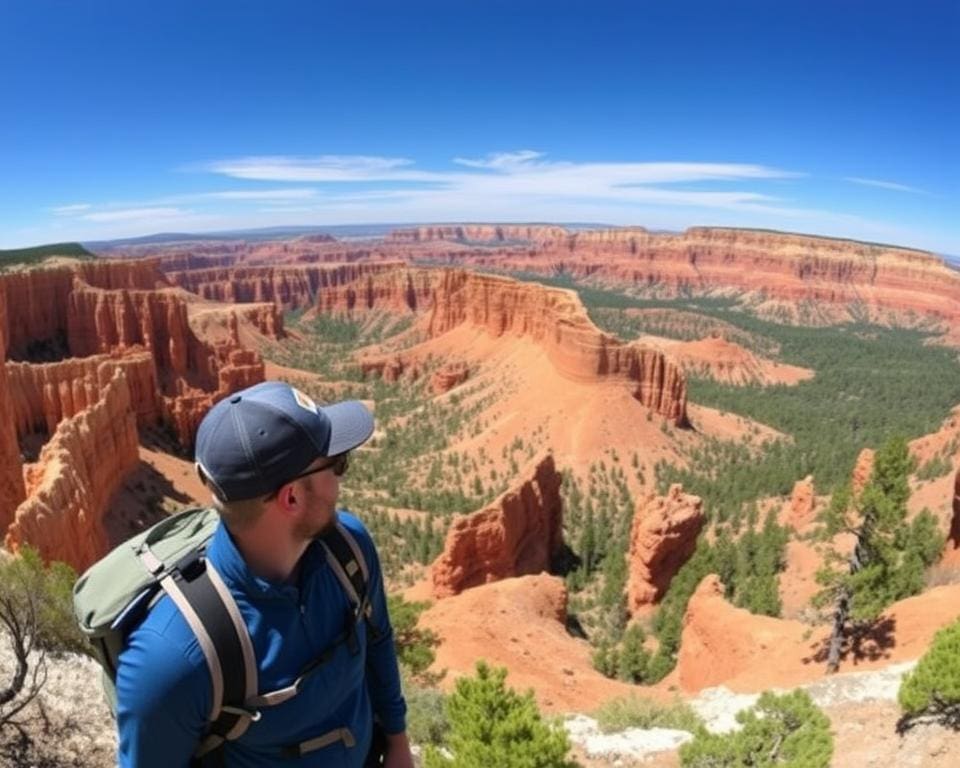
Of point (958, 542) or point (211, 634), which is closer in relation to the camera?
point (211, 634)

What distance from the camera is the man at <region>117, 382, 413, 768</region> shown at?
2.68m

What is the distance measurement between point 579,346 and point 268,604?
62192mm

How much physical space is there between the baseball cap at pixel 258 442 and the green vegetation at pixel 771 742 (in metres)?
10.1

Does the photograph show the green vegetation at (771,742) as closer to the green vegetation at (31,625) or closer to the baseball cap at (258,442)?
the green vegetation at (31,625)

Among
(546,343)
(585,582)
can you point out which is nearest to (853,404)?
(546,343)

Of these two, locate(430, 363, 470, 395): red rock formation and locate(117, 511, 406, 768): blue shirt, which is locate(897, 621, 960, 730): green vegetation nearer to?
locate(117, 511, 406, 768): blue shirt

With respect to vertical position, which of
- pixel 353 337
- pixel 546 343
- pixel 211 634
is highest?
pixel 211 634

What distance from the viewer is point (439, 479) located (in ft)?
183

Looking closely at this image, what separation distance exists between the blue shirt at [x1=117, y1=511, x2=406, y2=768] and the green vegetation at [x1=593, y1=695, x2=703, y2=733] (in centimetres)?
1305

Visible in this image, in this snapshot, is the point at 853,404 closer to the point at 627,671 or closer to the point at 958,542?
the point at 958,542

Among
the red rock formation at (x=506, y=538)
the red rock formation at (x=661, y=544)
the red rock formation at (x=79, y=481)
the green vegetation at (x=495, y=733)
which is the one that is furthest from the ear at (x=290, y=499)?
the red rock formation at (x=661, y=544)

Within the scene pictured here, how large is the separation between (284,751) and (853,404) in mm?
111358

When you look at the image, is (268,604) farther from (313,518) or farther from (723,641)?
(723,641)

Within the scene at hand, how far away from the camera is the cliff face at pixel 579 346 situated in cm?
6306
